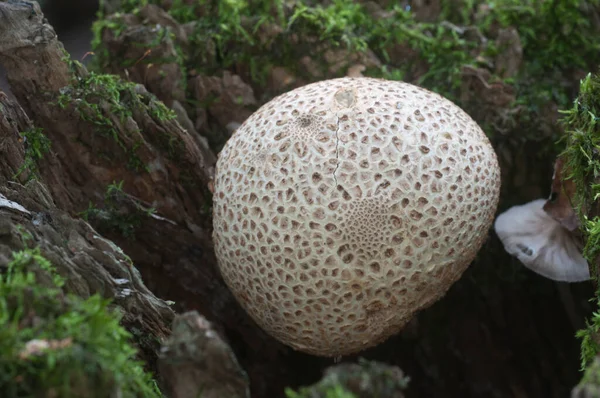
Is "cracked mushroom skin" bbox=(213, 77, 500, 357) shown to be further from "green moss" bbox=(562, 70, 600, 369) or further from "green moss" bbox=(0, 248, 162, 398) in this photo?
"green moss" bbox=(0, 248, 162, 398)

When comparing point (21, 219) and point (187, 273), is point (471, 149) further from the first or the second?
point (21, 219)

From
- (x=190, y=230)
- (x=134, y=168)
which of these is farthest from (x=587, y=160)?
(x=134, y=168)

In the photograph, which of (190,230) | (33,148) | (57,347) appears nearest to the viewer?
(57,347)

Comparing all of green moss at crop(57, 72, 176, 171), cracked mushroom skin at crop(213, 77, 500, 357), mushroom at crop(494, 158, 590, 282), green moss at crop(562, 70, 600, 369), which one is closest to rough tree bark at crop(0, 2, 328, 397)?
green moss at crop(57, 72, 176, 171)

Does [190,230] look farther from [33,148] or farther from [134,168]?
[33,148]

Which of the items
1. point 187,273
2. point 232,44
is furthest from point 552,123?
point 187,273

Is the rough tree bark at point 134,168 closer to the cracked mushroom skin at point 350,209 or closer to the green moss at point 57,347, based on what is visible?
the cracked mushroom skin at point 350,209
